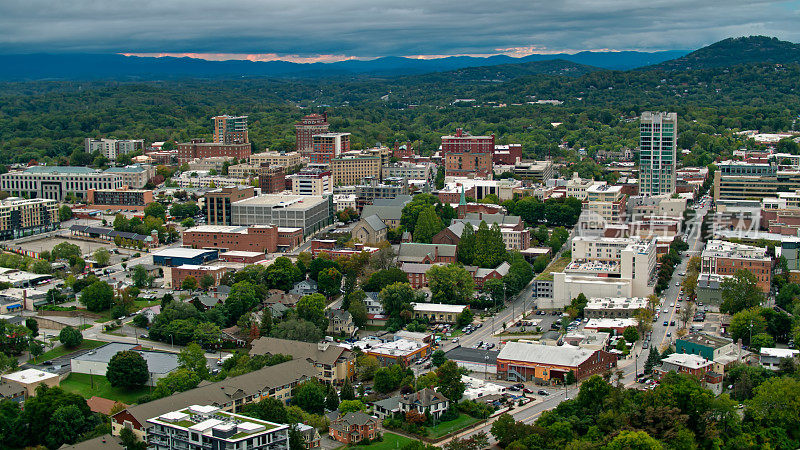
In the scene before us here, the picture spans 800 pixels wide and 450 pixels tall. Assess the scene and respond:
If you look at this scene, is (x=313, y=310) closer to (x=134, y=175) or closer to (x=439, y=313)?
(x=439, y=313)

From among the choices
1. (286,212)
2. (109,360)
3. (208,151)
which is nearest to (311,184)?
(286,212)

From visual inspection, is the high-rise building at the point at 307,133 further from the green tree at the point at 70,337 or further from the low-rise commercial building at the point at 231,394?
the low-rise commercial building at the point at 231,394

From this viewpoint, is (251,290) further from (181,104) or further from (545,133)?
(181,104)

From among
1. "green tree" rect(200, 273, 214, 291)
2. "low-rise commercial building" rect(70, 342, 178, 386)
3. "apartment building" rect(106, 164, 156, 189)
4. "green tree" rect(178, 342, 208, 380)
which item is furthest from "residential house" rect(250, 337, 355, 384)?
"apartment building" rect(106, 164, 156, 189)

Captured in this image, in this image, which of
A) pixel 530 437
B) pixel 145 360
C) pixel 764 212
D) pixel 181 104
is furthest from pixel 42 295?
pixel 181 104

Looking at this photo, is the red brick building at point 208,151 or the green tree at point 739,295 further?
the red brick building at point 208,151

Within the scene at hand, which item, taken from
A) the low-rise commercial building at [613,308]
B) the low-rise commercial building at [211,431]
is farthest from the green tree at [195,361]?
the low-rise commercial building at [613,308]

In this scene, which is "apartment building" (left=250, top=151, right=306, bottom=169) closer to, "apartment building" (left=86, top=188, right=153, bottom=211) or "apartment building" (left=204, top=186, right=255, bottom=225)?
"apartment building" (left=86, top=188, right=153, bottom=211)
